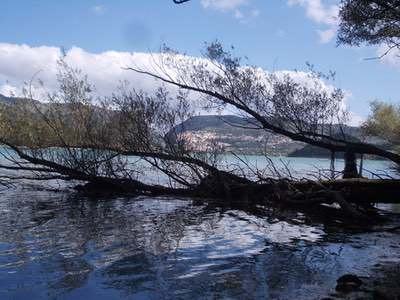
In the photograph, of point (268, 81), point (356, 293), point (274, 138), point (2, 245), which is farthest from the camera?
point (274, 138)

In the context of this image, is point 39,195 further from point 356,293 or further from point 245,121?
point 356,293

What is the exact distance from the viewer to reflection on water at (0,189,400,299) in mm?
7383

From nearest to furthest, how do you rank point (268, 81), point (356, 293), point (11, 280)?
point (356, 293) → point (11, 280) → point (268, 81)

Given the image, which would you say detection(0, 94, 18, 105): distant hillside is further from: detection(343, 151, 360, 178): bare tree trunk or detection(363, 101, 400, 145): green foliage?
detection(363, 101, 400, 145): green foliage

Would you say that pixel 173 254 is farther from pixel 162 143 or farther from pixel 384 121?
pixel 384 121

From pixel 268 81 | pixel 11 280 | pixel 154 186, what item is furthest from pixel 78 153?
pixel 11 280

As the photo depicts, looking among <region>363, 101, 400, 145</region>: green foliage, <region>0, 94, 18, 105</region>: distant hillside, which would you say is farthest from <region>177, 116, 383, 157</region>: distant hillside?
<region>363, 101, 400, 145</region>: green foliage

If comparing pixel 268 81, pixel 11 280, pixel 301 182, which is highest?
pixel 268 81

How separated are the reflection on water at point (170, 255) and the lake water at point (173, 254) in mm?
17

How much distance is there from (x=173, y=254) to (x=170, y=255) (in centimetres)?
12

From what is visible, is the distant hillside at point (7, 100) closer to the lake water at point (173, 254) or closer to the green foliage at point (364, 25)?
the lake water at point (173, 254)

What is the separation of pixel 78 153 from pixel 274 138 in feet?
27.2

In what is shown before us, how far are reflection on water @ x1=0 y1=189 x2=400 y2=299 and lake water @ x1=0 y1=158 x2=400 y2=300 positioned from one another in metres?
0.02

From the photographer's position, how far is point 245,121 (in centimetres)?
1730
